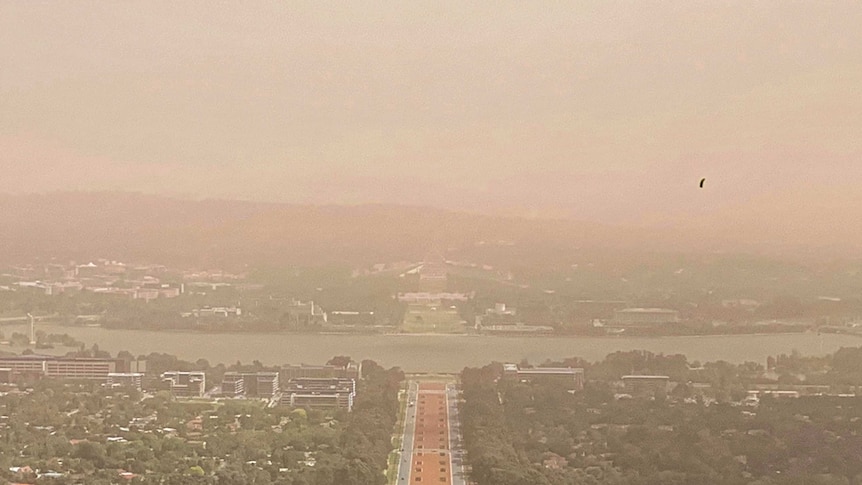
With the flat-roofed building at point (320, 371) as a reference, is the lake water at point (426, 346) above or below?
above

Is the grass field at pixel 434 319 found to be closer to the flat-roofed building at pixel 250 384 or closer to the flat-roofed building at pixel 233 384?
the flat-roofed building at pixel 250 384

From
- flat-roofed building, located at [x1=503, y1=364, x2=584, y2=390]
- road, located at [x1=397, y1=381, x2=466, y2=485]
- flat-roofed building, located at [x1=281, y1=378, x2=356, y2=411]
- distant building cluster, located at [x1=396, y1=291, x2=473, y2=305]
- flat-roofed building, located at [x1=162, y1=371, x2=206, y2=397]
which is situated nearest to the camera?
road, located at [x1=397, y1=381, x2=466, y2=485]

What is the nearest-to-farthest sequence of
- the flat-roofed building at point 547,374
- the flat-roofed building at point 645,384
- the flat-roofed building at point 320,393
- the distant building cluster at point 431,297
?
1. the flat-roofed building at point 320,393
2. the flat-roofed building at point 645,384
3. the flat-roofed building at point 547,374
4. the distant building cluster at point 431,297

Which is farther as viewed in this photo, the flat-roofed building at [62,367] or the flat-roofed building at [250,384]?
the flat-roofed building at [62,367]

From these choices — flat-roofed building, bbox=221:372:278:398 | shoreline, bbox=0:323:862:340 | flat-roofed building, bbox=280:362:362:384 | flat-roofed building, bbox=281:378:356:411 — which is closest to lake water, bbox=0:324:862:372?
shoreline, bbox=0:323:862:340

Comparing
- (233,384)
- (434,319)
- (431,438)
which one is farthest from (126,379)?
(431,438)

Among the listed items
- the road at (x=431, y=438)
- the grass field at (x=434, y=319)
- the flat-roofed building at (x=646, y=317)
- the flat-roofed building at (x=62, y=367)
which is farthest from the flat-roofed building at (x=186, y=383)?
the flat-roofed building at (x=646, y=317)

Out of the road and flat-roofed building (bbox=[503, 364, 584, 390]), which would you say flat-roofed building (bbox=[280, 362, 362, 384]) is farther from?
flat-roofed building (bbox=[503, 364, 584, 390])
